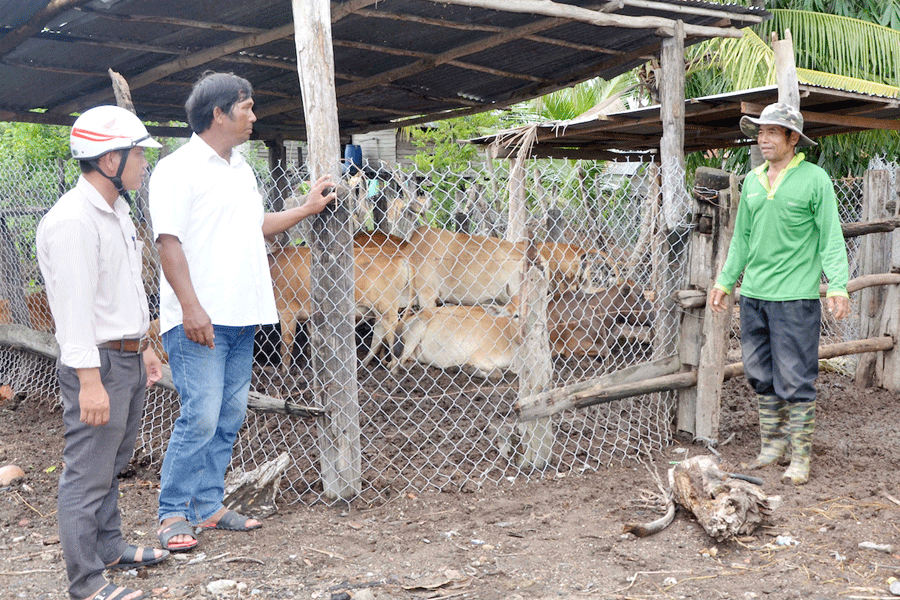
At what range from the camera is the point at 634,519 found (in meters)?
3.67

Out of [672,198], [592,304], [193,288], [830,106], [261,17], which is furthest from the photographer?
[592,304]

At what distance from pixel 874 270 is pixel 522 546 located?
169 inches

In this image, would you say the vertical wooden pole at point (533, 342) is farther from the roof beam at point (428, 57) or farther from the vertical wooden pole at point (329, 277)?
the roof beam at point (428, 57)

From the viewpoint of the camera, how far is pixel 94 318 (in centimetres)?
267

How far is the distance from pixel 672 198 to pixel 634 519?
211 cm

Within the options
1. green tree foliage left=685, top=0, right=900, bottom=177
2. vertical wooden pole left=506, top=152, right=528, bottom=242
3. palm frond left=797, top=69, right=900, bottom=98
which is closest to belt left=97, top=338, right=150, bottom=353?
vertical wooden pole left=506, top=152, right=528, bottom=242

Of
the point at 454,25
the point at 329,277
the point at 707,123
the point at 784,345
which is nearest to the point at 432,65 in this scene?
the point at 454,25

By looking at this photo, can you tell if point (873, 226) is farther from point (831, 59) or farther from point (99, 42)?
point (831, 59)

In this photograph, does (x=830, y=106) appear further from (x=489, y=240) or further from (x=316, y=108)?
(x=316, y=108)

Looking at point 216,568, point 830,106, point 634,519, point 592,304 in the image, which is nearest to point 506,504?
point 634,519

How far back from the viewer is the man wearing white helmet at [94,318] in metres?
2.60

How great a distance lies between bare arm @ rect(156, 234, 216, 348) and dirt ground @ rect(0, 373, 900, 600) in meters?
0.99

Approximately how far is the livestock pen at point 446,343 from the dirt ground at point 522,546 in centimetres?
27

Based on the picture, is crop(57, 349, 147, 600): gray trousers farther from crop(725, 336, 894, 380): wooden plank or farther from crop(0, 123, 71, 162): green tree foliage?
crop(0, 123, 71, 162): green tree foliage
